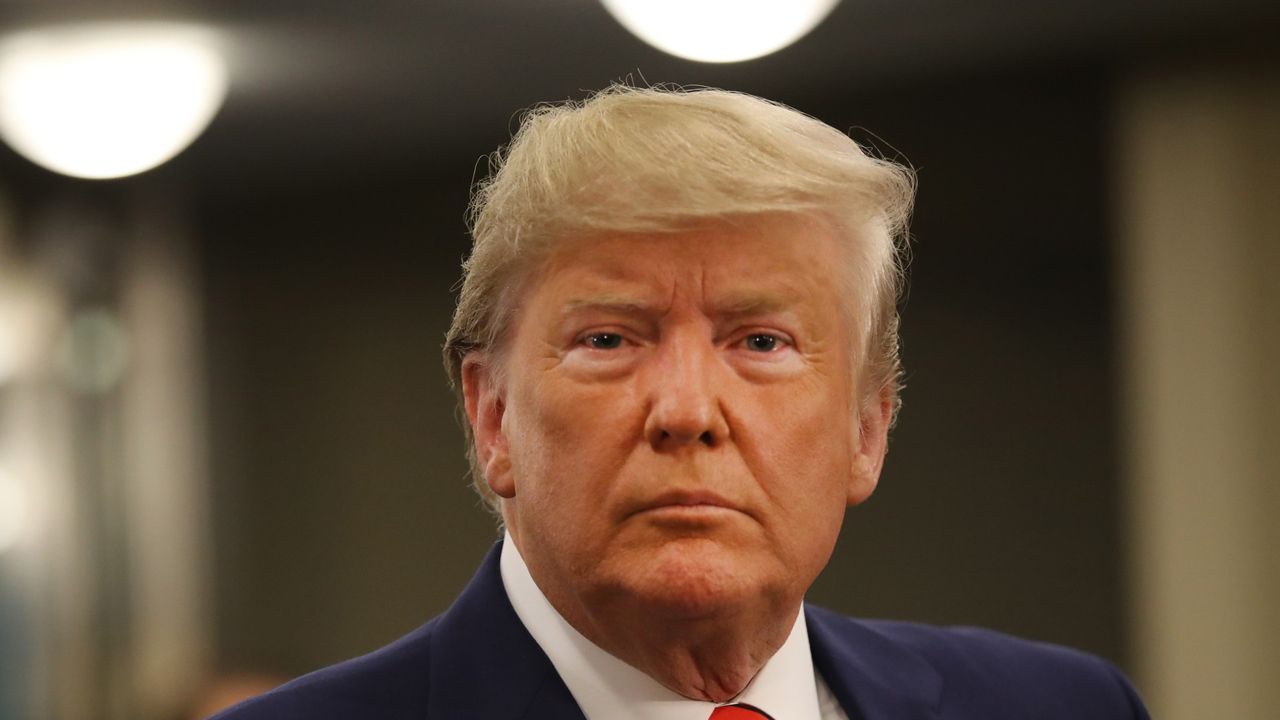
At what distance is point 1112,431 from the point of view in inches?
228

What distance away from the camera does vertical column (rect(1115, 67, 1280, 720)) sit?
4781mm

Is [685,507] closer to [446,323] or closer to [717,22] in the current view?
[717,22]

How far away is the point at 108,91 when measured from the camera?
5.01 meters

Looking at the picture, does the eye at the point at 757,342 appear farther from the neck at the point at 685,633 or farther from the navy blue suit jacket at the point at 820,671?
the navy blue suit jacket at the point at 820,671

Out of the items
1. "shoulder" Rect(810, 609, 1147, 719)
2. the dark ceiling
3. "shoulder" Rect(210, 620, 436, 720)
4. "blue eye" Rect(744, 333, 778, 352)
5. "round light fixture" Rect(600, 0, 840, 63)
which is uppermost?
the dark ceiling

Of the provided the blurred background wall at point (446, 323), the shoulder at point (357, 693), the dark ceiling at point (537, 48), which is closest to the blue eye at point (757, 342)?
the shoulder at point (357, 693)

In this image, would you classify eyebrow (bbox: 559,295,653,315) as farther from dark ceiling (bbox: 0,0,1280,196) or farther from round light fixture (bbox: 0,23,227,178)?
round light fixture (bbox: 0,23,227,178)

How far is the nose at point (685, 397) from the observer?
139 centimetres

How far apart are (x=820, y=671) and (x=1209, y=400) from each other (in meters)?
3.52

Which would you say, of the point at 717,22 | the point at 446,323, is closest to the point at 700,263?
the point at 717,22

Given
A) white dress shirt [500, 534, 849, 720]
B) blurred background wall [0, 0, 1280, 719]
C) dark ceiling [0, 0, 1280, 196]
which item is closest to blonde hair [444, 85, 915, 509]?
white dress shirt [500, 534, 849, 720]

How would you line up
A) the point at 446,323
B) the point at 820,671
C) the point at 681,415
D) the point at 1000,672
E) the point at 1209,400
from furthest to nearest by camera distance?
the point at 446,323 → the point at 1209,400 → the point at 1000,672 → the point at 820,671 → the point at 681,415

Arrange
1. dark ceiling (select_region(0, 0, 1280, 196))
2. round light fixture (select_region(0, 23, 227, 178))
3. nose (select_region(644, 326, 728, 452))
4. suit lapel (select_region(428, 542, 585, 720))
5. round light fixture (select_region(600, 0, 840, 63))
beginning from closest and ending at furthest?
nose (select_region(644, 326, 728, 452))
suit lapel (select_region(428, 542, 585, 720))
round light fixture (select_region(600, 0, 840, 63))
dark ceiling (select_region(0, 0, 1280, 196))
round light fixture (select_region(0, 23, 227, 178))

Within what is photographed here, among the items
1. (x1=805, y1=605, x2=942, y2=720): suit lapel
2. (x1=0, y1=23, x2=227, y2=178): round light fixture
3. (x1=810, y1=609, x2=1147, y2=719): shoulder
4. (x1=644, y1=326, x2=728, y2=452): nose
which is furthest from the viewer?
(x1=0, y1=23, x2=227, y2=178): round light fixture
